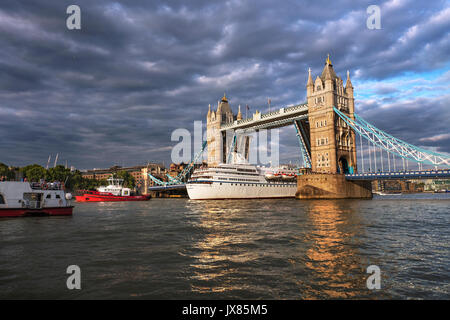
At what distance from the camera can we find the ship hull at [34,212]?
25828mm

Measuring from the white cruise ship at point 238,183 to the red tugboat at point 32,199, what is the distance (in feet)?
121

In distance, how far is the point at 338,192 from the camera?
2411 inches

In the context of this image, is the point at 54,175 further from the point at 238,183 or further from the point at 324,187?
the point at 324,187

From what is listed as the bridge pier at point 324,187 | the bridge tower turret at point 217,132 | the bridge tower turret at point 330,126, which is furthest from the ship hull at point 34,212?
the bridge tower turret at point 217,132

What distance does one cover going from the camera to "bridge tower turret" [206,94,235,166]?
114 m

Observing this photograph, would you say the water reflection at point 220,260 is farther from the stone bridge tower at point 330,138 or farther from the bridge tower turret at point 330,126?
the bridge tower turret at point 330,126

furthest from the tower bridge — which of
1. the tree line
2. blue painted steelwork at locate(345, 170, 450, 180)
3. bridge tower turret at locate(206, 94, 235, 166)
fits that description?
the tree line

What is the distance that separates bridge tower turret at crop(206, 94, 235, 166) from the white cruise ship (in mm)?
39420

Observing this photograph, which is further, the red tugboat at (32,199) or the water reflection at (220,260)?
the red tugboat at (32,199)

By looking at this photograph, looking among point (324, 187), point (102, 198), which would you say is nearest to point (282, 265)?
point (324, 187)

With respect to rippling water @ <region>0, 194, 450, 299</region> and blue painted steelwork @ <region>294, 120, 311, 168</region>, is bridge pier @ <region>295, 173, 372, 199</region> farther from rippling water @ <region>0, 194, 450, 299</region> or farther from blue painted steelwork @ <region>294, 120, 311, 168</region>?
rippling water @ <region>0, 194, 450, 299</region>

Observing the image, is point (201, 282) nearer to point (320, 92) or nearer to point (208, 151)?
point (320, 92)
